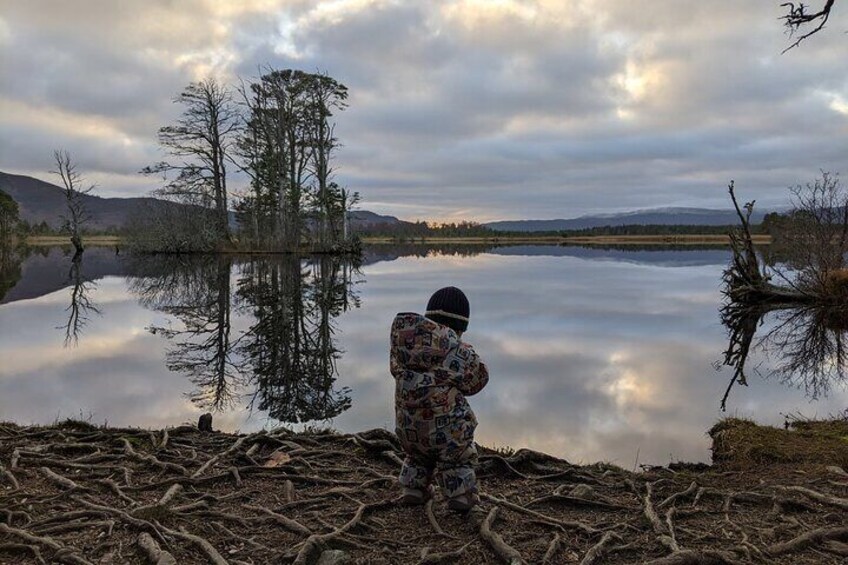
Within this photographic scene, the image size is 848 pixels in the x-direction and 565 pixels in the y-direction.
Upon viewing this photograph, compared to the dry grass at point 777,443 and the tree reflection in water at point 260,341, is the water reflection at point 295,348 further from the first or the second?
the dry grass at point 777,443

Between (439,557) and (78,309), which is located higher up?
(439,557)

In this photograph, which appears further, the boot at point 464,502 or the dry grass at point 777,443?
the dry grass at point 777,443

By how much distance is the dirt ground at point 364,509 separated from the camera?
3832mm

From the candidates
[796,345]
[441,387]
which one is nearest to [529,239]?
[796,345]

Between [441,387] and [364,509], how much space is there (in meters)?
1.18

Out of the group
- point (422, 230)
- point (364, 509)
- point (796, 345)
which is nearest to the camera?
point (364, 509)

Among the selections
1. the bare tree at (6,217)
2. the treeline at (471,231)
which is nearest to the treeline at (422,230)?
the treeline at (471,231)

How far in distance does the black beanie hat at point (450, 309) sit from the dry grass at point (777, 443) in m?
3.96

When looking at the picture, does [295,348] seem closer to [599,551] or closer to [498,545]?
[498,545]

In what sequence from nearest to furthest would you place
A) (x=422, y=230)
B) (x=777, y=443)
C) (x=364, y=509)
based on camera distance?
(x=364, y=509)
(x=777, y=443)
(x=422, y=230)

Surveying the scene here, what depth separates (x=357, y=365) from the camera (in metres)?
11.3

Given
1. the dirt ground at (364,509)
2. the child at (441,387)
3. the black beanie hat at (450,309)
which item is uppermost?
the black beanie hat at (450,309)

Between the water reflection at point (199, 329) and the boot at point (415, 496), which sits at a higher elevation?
the boot at point (415, 496)

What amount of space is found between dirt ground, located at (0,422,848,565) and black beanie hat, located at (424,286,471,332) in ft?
4.79
